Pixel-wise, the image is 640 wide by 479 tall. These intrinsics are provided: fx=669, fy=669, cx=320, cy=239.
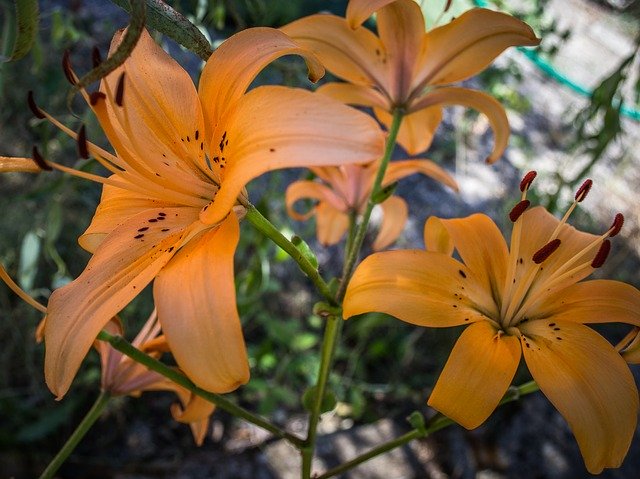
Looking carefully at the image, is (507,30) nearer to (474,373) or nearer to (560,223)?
(560,223)

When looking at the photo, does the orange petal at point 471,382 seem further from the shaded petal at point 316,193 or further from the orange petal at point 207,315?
the shaded petal at point 316,193

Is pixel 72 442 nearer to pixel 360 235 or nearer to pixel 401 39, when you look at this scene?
pixel 360 235

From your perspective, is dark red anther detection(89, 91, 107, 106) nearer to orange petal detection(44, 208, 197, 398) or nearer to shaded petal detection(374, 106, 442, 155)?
orange petal detection(44, 208, 197, 398)

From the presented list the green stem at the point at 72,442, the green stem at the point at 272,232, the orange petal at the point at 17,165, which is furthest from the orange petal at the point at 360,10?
the green stem at the point at 72,442

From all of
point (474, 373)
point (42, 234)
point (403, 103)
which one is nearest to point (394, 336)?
point (42, 234)

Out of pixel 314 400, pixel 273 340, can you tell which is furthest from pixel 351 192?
pixel 273 340

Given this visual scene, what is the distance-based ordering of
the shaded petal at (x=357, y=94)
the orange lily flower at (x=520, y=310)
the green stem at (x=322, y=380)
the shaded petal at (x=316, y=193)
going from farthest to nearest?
the shaded petal at (x=316, y=193)
the shaded petal at (x=357, y=94)
the green stem at (x=322, y=380)
the orange lily flower at (x=520, y=310)

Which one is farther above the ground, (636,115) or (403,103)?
(403,103)
